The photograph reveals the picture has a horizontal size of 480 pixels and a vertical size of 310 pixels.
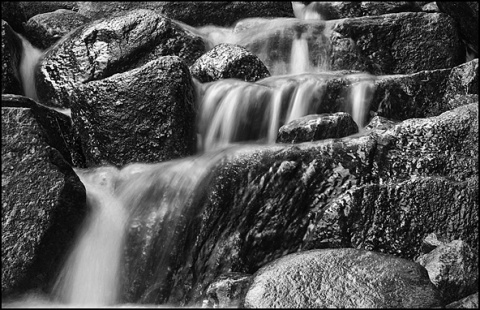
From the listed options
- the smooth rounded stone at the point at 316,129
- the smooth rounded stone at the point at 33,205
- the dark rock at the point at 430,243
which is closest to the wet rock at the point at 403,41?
the smooth rounded stone at the point at 316,129

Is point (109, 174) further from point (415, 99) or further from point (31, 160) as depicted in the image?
point (415, 99)

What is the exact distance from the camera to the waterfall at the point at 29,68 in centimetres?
799

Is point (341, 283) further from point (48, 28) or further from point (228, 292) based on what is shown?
point (48, 28)

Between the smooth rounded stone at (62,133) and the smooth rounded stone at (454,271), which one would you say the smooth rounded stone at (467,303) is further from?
the smooth rounded stone at (62,133)

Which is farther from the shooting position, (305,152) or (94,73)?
(94,73)

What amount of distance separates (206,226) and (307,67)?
188 inches

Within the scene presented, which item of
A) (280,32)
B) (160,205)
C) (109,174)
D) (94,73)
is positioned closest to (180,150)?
(109,174)

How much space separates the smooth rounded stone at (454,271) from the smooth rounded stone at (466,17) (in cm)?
559

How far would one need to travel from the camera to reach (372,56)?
355 inches

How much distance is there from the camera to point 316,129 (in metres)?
5.37

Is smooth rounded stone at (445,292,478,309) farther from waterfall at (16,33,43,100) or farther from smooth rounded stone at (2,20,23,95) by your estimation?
waterfall at (16,33,43,100)

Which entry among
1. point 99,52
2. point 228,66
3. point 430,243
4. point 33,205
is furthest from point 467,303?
point 99,52

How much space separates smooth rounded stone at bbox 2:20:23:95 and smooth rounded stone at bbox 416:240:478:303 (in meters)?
5.95

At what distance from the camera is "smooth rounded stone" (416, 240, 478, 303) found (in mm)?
3930
